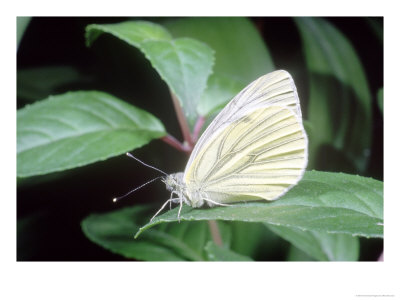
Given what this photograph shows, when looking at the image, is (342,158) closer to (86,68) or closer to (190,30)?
(190,30)

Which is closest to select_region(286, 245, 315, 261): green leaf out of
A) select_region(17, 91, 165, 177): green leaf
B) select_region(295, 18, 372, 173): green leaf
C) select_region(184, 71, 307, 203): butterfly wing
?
select_region(184, 71, 307, 203): butterfly wing

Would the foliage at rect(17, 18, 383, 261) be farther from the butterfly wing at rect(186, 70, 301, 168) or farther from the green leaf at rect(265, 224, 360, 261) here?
the butterfly wing at rect(186, 70, 301, 168)

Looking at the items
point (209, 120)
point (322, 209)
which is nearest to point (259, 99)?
point (209, 120)

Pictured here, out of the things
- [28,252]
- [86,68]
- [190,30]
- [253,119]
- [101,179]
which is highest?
[190,30]

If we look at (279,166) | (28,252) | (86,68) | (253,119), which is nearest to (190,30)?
(86,68)

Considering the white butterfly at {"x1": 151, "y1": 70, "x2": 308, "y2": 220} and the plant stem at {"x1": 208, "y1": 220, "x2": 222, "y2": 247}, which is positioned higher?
the white butterfly at {"x1": 151, "y1": 70, "x2": 308, "y2": 220}
